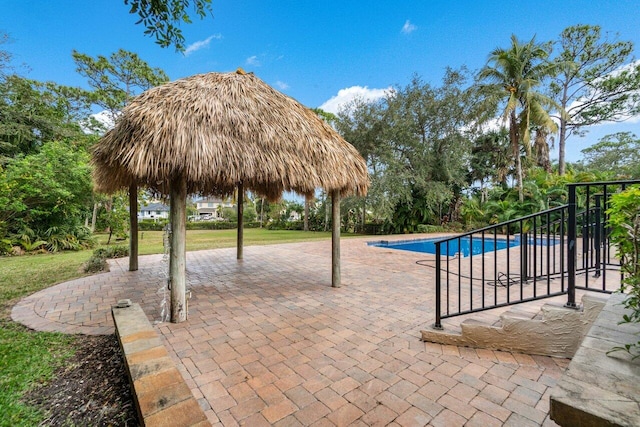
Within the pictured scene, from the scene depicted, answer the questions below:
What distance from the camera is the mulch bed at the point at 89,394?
7.54ft

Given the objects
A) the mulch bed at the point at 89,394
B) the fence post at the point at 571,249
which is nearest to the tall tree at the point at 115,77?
the mulch bed at the point at 89,394

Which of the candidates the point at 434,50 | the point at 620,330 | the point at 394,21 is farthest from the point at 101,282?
the point at 434,50

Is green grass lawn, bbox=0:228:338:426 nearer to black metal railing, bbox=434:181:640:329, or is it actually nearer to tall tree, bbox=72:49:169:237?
black metal railing, bbox=434:181:640:329

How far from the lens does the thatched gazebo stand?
3986 mm

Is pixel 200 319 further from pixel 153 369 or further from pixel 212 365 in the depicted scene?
pixel 153 369

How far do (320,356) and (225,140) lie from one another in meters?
3.30

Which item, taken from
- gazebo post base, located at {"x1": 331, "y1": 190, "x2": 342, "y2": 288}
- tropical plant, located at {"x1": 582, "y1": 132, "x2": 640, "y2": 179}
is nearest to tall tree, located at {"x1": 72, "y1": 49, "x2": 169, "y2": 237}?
gazebo post base, located at {"x1": 331, "y1": 190, "x2": 342, "y2": 288}

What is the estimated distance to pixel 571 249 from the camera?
8.94 ft

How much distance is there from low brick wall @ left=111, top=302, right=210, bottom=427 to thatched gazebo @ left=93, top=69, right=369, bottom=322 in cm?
136

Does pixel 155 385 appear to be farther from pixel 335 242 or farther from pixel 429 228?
pixel 429 228

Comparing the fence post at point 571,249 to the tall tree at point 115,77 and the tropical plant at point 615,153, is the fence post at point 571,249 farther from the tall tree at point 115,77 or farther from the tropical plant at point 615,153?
the tropical plant at point 615,153

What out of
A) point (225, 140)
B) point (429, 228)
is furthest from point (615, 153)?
point (225, 140)

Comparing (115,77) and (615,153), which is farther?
(615,153)

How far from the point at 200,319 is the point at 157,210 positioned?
61.9 metres
